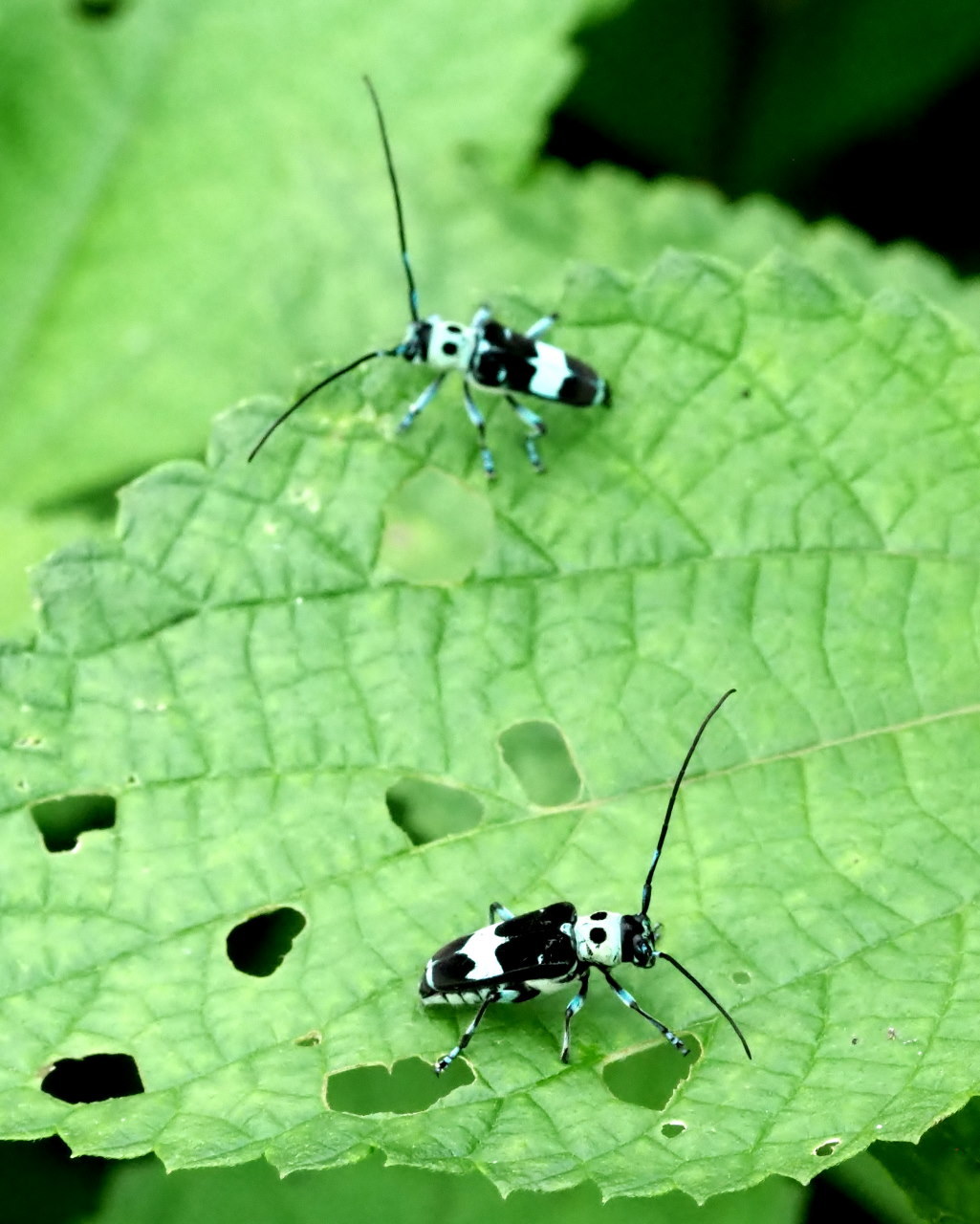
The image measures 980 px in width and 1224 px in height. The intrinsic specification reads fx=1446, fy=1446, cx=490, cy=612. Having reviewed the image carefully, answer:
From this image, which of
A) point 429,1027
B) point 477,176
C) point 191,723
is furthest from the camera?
point 477,176

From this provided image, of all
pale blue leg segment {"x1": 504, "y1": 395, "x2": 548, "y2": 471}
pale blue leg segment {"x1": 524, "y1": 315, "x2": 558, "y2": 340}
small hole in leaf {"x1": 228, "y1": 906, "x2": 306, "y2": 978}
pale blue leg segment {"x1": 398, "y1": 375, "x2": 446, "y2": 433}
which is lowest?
small hole in leaf {"x1": 228, "y1": 906, "x2": 306, "y2": 978}

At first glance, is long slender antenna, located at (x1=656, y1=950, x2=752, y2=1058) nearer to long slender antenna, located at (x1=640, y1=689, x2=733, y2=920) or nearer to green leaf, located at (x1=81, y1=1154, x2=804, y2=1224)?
long slender antenna, located at (x1=640, y1=689, x2=733, y2=920)

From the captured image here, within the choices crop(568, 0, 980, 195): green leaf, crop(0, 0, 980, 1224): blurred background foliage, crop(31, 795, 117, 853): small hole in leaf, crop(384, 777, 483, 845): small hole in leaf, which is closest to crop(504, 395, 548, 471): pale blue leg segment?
crop(384, 777, 483, 845): small hole in leaf

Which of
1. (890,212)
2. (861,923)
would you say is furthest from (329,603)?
(890,212)

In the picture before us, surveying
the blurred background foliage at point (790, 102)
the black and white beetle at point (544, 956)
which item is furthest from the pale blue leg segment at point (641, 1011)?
the blurred background foliage at point (790, 102)

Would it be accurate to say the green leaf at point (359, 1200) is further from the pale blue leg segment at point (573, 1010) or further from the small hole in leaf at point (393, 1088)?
the pale blue leg segment at point (573, 1010)

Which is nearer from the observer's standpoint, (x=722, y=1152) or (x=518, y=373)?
(x=722, y=1152)

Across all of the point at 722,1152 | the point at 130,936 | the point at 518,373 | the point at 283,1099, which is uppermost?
the point at 518,373

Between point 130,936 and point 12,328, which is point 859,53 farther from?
point 130,936
